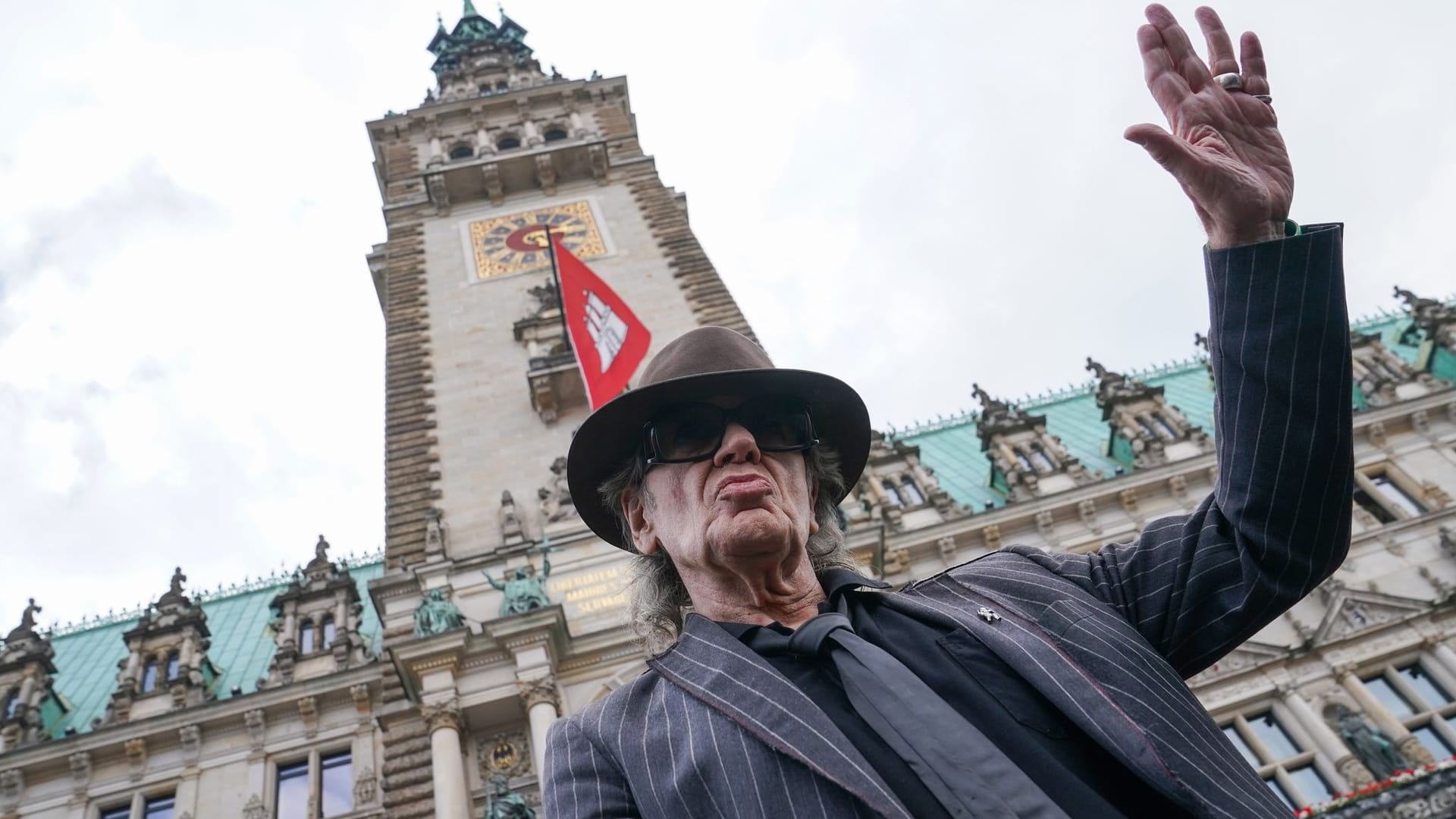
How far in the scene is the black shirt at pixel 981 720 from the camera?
218cm

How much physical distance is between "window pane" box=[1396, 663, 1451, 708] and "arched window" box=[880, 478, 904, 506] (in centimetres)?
945

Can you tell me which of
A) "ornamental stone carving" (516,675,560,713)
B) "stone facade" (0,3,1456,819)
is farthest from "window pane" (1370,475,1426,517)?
"ornamental stone carving" (516,675,560,713)

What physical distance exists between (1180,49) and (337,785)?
1655 cm

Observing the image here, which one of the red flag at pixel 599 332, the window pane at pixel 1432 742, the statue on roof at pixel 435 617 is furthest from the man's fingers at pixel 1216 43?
the window pane at pixel 1432 742

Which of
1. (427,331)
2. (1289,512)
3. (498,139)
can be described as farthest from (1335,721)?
(498,139)

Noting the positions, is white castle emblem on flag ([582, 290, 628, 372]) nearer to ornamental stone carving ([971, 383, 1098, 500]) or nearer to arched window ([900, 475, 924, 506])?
arched window ([900, 475, 924, 506])

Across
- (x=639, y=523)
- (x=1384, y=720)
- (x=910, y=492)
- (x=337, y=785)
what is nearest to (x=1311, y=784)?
(x=1384, y=720)

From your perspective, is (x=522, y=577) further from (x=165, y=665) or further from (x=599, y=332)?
(x=165, y=665)

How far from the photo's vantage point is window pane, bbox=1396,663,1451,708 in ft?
54.0

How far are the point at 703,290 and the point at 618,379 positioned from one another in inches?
272

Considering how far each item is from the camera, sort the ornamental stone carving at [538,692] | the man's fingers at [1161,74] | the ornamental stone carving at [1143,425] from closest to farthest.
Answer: the man's fingers at [1161,74], the ornamental stone carving at [538,692], the ornamental stone carving at [1143,425]

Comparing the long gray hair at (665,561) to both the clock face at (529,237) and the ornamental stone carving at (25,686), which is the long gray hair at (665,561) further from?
the clock face at (529,237)

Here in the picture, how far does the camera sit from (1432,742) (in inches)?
623

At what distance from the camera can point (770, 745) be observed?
2.29 metres
